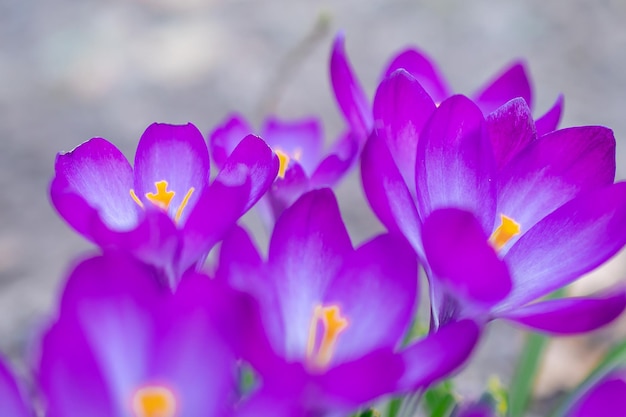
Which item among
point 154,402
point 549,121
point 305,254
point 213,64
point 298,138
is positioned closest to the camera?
point 154,402

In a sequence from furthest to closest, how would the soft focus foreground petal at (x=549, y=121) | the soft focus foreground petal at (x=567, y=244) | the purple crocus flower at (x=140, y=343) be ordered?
the soft focus foreground petal at (x=549, y=121)
the soft focus foreground petal at (x=567, y=244)
the purple crocus flower at (x=140, y=343)

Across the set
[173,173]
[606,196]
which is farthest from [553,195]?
[173,173]

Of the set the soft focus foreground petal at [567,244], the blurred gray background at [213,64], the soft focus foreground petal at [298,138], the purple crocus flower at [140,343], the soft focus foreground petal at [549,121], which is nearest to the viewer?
the purple crocus flower at [140,343]

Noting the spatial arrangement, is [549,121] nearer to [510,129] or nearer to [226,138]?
[510,129]

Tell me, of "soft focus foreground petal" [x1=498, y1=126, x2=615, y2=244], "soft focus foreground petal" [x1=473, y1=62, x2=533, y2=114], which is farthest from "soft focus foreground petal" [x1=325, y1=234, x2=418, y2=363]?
"soft focus foreground petal" [x1=473, y1=62, x2=533, y2=114]

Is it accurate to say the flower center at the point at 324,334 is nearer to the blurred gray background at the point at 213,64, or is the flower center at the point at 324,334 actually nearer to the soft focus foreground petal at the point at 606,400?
the soft focus foreground petal at the point at 606,400

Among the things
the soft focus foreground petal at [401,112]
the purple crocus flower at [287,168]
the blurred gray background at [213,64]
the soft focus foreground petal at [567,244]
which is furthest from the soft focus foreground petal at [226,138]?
the blurred gray background at [213,64]

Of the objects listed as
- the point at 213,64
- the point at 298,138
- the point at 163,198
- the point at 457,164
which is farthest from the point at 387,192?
the point at 213,64
